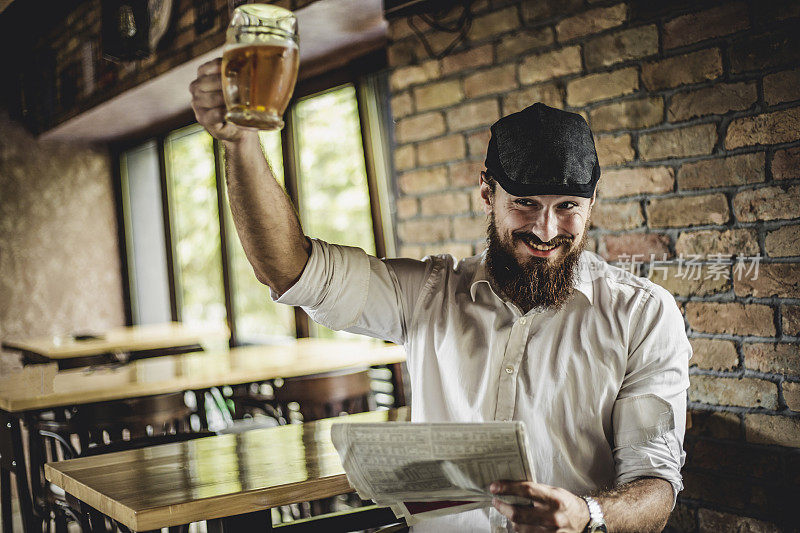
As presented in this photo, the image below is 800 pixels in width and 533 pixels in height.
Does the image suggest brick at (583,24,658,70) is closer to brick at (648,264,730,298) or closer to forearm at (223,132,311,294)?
brick at (648,264,730,298)

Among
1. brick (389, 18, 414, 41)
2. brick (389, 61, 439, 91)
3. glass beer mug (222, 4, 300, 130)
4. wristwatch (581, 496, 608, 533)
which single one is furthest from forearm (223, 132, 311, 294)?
brick (389, 18, 414, 41)

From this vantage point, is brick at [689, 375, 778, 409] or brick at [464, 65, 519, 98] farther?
brick at [464, 65, 519, 98]

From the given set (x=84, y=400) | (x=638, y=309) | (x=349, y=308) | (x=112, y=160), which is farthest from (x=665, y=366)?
(x=112, y=160)

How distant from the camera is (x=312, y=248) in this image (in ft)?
5.29

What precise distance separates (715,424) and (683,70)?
102 centimetres

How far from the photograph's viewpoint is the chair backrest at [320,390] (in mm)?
2623

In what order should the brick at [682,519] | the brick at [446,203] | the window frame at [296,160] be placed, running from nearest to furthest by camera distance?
1. the brick at [682,519]
2. the brick at [446,203]
3. the window frame at [296,160]

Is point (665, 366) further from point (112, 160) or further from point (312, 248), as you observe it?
point (112, 160)

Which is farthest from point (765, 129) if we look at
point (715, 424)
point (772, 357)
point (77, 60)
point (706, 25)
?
point (77, 60)

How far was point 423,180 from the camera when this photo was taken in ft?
9.63

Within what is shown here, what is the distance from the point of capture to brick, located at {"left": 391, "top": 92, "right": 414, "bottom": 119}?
299 centimetres

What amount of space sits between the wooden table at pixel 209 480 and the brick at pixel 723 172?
1.26 metres

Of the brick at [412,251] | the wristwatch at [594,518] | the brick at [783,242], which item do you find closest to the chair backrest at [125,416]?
the brick at [412,251]

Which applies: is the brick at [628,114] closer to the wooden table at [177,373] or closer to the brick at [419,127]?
the brick at [419,127]
